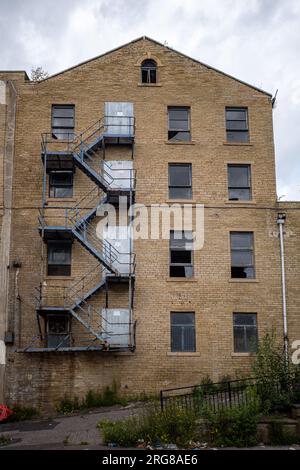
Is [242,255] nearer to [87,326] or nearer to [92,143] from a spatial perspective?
[87,326]

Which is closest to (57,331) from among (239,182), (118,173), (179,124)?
(118,173)

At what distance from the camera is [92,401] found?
71.2 ft

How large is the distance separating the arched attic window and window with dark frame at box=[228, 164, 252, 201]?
5298mm

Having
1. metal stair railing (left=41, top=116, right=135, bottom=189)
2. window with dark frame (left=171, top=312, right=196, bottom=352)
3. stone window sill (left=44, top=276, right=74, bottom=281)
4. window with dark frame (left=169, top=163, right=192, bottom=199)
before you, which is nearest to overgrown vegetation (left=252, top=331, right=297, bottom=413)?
window with dark frame (left=171, top=312, right=196, bottom=352)

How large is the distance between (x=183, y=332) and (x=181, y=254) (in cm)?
317

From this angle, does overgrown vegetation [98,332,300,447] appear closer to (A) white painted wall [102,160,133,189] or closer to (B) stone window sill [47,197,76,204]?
(B) stone window sill [47,197,76,204]

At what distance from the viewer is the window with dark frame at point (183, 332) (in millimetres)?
22734

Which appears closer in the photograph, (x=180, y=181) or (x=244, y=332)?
(x=244, y=332)

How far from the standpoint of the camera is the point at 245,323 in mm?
23172

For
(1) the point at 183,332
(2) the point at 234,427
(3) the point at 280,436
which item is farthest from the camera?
(1) the point at 183,332

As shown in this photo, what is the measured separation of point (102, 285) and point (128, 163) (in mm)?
5315

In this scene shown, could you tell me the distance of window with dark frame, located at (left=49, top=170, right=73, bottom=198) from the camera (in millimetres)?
24219

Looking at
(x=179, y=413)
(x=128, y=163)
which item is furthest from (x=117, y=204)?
(x=179, y=413)

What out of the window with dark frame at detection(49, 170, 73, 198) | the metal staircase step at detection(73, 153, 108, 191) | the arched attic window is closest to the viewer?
the metal staircase step at detection(73, 153, 108, 191)
